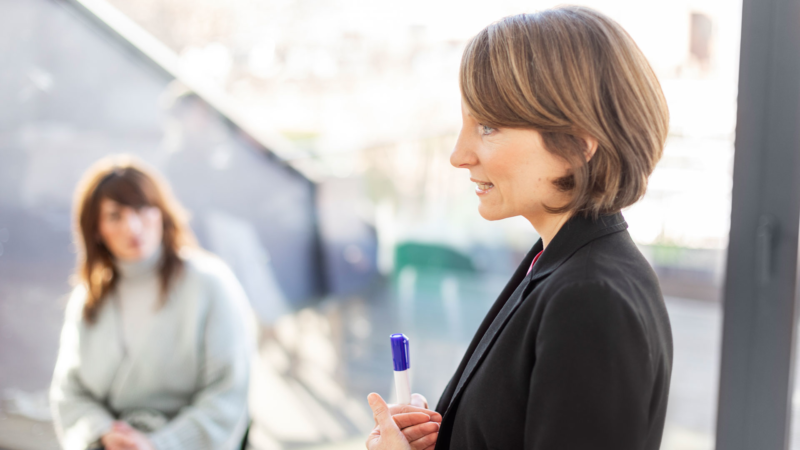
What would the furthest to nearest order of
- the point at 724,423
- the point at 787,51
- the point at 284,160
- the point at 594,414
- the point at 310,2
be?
the point at 284,160 < the point at 310,2 < the point at 724,423 < the point at 787,51 < the point at 594,414

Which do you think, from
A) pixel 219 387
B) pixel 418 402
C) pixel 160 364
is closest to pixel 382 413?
pixel 418 402

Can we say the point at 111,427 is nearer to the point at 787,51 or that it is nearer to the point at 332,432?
the point at 332,432

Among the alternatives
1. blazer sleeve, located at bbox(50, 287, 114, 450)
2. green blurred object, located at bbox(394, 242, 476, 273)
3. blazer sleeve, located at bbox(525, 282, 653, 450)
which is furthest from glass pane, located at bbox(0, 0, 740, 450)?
blazer sleeve, located at bbox(525, 282, 653, 450)

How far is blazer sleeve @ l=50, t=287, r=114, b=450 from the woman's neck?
57.8 inches

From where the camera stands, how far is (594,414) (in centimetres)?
65

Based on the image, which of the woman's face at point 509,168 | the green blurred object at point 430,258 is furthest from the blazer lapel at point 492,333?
the green blurred object at point 430,258

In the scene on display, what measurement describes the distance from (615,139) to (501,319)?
28cm

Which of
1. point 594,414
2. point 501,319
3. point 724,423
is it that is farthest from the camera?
point 724,423

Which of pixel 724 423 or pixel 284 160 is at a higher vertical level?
pixel 284 160

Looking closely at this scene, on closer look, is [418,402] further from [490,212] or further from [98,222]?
[98,222]

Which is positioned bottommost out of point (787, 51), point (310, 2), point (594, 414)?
point (594, 414)

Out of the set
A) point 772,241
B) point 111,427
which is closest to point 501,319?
point 772,241

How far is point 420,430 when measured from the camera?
3.05ft

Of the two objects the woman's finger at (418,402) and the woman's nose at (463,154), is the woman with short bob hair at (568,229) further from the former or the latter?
the woman's finger at (418,402)
